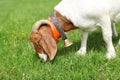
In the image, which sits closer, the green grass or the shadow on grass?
the green grass

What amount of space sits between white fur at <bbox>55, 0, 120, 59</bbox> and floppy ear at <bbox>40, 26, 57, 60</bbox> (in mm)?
482

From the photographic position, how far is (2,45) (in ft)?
25.1

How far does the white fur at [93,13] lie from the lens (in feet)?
20.4

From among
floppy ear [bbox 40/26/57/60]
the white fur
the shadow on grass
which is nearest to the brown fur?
floppy ear [bbox 40/26/57/60]

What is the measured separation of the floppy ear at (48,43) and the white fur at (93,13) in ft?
1.58

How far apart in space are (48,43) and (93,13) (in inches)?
35.5

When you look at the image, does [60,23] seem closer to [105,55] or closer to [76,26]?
[76,26]

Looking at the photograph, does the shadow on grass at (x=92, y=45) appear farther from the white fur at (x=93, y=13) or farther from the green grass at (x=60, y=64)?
the white fur at (x=93, y=13)

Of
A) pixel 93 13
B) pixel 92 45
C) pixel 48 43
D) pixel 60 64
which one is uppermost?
pixel 93 13

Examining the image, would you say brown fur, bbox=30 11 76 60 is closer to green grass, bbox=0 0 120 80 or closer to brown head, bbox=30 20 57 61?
brown head, bbox=30 20 57 61

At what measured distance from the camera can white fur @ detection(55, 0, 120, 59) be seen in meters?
6.21

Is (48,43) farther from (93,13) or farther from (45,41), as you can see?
(93,13)

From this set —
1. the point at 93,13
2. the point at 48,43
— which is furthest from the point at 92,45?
the point at 48,43

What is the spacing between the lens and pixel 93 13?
6.19 m
